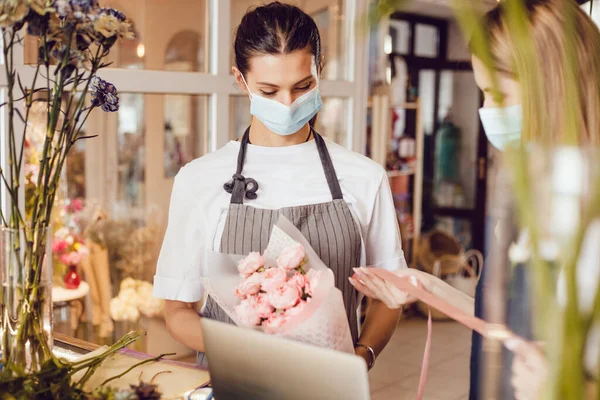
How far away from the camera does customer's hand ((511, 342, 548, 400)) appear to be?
20.8 inches

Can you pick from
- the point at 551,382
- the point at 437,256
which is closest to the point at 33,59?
the point at 551,382

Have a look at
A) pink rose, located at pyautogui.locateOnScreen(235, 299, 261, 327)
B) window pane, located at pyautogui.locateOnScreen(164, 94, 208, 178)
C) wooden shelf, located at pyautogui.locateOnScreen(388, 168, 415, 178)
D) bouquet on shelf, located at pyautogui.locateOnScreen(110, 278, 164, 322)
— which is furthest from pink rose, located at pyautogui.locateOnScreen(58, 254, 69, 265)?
wooden shelf, located at pyautogui.locateOnScreen(388, 168, 415, 178)

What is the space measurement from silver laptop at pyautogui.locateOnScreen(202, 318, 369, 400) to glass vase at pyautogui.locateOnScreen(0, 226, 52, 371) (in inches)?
14.3

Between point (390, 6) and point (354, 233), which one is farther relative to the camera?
point (354, 233)

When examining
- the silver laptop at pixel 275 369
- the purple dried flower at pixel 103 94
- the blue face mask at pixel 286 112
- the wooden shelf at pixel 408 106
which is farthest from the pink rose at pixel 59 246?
the wooden shelf at pixel 408 106

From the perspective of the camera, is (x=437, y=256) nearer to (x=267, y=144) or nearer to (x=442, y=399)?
(x=442, y=399)

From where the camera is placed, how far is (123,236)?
Result: 325cm

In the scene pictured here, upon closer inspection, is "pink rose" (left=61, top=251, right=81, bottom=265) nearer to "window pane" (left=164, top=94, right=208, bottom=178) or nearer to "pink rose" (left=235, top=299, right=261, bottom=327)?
"window pane" (left=164, top=94, right=208, bottom=178)

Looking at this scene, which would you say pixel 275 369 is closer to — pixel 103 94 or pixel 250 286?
pixel 250 286

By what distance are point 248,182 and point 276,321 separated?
80cm

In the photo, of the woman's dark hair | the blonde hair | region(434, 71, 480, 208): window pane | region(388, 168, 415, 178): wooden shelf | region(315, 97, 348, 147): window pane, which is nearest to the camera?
the blonde hair

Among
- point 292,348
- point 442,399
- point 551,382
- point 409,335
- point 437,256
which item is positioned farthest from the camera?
point 437,256

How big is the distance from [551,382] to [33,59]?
230cm

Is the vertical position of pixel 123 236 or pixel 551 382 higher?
pixel 551 382
